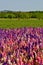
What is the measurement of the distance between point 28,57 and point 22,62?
0.45 meters

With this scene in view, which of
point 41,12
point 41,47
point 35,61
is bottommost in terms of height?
point 41,12

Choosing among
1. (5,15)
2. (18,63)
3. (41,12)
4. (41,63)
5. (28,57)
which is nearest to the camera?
(18,63)

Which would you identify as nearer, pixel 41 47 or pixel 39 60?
pixel 39 60

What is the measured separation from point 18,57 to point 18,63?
278mm

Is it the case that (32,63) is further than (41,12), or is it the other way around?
(41,12)

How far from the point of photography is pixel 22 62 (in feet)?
11.5

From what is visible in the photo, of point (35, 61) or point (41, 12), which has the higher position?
point (35, 61)

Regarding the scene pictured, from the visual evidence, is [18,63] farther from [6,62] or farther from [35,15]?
[35,15]

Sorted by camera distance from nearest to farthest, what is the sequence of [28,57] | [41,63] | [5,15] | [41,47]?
[41,63] → [28,57] → [41,47] → [5,15]

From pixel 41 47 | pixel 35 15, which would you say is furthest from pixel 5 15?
pixel 41 47

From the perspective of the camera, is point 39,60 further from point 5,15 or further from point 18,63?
point 5,15

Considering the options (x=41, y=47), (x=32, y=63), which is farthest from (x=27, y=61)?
(x=41, y=47)

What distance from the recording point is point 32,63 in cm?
364

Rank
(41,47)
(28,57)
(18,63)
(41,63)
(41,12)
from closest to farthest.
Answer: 1. (18,63)
2. (41,63)
3. (28,57)
4. (41,47)
5. (41,12)
